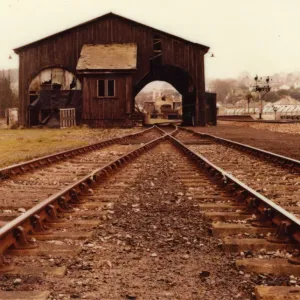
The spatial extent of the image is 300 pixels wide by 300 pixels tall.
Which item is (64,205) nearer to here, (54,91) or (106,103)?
(106,103)

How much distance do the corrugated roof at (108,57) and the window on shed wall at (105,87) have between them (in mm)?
977

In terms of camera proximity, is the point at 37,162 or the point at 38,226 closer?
the point at 38,226

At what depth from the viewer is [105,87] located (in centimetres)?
3425

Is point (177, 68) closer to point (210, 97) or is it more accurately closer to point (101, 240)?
point (210, 97)

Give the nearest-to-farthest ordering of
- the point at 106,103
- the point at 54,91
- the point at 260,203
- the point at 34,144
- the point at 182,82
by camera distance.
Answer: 1. the point at 260,203
2. the point at 34,144
3. the point at 106,103
4. the point at 54,91
5. the point at 182,82

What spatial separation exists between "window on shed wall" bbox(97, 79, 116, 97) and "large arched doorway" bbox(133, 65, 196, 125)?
2.50m

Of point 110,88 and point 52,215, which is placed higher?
point 110,88

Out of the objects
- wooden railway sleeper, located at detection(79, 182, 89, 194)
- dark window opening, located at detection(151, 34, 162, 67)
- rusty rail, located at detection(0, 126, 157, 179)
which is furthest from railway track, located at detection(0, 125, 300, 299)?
dark window opening, located at detection(151, 34, 162, 67)

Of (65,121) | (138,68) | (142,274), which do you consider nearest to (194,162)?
(142,274)

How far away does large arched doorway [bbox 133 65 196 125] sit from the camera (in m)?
36.8

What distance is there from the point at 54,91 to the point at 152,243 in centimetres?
3210

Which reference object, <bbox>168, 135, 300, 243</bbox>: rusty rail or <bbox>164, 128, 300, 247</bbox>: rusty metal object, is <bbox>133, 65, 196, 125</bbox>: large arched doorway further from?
<bbox>164, 128, 300, 247</bbox>: rusty metal object

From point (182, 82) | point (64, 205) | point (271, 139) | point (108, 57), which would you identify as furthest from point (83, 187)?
point (182, 82)

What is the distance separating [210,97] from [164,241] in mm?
35281
